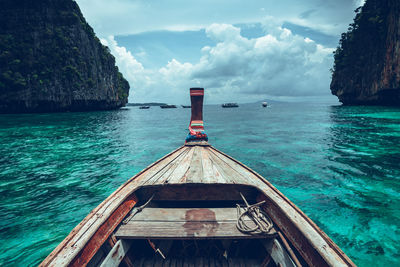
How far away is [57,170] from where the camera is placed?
7488mm

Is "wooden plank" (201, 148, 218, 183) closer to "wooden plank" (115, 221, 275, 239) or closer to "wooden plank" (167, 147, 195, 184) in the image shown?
"wooden plank" (167, 147, 195, 184)

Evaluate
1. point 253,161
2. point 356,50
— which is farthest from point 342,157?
point 356,50

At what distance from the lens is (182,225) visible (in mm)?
2580

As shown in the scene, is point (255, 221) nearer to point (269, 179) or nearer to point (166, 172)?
point (166, 172)

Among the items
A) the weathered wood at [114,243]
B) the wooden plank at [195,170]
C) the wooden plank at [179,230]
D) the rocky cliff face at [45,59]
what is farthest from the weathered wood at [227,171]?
the rocky cliff face at [45,59]

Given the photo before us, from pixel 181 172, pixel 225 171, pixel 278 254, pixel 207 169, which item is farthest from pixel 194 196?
pixel 278 254

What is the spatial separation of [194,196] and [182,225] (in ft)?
2.36

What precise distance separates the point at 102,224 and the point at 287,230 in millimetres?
2370

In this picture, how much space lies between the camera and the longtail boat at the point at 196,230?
2051 millimetres

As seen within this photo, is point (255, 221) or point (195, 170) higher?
point (195, 170)

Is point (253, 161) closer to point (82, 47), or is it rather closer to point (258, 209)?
point (258, 209)

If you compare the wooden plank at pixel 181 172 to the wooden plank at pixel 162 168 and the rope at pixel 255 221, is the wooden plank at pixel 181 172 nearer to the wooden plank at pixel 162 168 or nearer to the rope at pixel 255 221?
the wooden plank at pixel 162 168

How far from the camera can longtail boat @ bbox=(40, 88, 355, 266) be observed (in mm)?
2051

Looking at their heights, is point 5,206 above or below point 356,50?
below
